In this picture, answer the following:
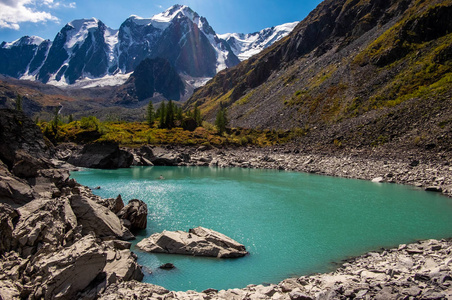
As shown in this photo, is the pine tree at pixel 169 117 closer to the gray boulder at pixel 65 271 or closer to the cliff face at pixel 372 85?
the cliff face at pixel 372 85

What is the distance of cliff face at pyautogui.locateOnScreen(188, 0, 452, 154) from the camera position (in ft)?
218

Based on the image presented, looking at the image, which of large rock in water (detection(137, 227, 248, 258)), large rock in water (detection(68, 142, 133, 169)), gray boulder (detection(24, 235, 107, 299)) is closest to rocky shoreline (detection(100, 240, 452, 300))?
gray boulder (detection(24, 235, 107, 299))

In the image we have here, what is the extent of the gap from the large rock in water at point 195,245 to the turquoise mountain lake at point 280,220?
1.83ft

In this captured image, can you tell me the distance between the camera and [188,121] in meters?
130

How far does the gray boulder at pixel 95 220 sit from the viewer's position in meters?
20.8

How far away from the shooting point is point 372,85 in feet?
313

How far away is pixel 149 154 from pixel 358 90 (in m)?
73.7

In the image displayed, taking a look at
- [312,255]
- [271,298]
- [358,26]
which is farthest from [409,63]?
[271,298]

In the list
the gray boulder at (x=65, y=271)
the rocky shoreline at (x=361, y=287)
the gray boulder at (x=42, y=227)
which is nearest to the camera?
the rocky shoreline at (x=361, y=287)

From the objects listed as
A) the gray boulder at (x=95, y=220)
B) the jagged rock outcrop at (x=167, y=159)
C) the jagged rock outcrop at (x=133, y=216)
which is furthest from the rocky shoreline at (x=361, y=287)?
the jagged rock outcrop at (x=167, y=159)

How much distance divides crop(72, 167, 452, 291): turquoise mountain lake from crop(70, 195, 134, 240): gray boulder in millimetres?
1862

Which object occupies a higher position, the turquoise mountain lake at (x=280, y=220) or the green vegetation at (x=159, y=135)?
the green vegetation at (x=159, y=135)

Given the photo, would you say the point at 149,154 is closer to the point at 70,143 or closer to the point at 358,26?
the point at 70,143

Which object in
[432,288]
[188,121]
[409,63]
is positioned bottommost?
[432,288]
